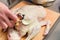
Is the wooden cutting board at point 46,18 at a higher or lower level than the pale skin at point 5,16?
lower

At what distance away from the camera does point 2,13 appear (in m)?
0.60

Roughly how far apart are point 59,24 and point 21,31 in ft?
0.81

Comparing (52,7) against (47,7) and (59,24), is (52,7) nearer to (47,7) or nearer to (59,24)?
(47,7)

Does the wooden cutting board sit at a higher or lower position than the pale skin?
lower

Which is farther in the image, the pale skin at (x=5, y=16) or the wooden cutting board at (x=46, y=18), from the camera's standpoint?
the wooden cutting board at (x=46, y=18)

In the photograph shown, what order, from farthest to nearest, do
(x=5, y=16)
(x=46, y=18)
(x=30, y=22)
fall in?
(x=46, y=18), (x=30, y=22), (x=5, y=16)

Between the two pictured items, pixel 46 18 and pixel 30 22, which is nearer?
pixel 30 22

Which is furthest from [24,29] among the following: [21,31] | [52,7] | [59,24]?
[52,7]

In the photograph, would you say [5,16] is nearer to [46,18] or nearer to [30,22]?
[30,22]

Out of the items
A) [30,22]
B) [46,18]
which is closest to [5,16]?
[30,22]

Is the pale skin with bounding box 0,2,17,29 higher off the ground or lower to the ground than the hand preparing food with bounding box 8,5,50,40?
higher

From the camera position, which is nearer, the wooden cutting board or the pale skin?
the pale skin

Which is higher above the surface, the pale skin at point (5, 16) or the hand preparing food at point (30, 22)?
the pale skin at point (5, 16)

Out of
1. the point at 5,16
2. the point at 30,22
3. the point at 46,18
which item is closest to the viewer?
the point at 5,16
